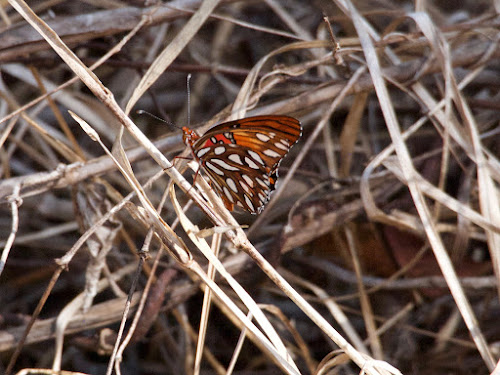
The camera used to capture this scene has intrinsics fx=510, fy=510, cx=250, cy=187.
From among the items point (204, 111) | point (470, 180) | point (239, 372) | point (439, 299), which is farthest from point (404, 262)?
point (204, 111)

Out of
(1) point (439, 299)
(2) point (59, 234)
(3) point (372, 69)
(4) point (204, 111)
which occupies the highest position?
(4) point (204, 111)

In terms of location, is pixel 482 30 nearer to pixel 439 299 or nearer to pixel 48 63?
pixel 439 299

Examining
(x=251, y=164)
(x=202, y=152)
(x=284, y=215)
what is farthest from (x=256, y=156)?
(x=284, y=215)

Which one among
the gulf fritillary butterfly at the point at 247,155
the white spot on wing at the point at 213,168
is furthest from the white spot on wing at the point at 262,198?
the white spot on wing at the point at 213,168

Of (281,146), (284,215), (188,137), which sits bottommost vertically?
(284,215)

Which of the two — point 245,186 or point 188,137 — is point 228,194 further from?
point 188,137

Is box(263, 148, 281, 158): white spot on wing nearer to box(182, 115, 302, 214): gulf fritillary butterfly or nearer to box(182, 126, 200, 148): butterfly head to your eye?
box(182, 115, 302, 214): gulf fritillary butterfly

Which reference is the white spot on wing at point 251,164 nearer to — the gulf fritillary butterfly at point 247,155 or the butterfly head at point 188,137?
the gulf fritillary butterfly at point 247,155
